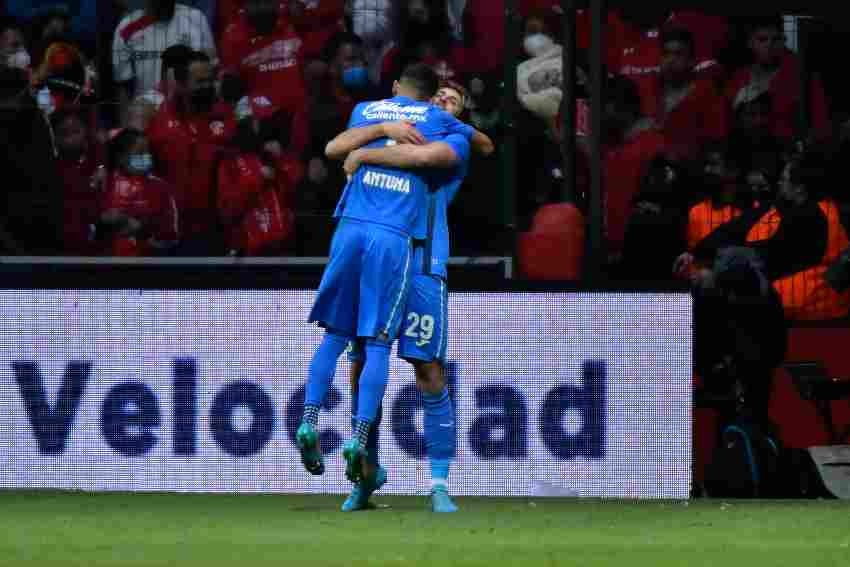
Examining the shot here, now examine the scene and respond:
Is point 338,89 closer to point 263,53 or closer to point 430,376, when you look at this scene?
point 263,53

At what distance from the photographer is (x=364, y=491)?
7.85m

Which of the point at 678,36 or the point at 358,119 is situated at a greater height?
the point at 678,36

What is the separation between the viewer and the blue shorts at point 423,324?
301 inches

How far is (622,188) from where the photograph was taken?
1110 centimetres

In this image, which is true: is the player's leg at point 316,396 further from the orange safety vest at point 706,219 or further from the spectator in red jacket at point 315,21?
the spectator in red jacket at point 315,21

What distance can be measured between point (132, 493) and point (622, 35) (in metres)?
4.48

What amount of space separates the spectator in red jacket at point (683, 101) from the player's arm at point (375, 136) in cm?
403

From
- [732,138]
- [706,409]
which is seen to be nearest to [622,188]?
[732,138]

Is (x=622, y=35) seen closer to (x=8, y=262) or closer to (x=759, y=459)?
(x=759, y=459)

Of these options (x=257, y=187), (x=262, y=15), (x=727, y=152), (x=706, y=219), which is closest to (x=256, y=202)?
(x=257, y=187)

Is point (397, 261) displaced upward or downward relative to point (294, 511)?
upward

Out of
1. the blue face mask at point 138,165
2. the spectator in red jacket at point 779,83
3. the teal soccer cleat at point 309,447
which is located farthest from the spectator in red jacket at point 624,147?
the teal soccer cleat at point 309,447

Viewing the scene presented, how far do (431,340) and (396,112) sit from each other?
950 mm

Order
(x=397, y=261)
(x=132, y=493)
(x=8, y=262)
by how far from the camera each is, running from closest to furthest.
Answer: (x=397, y=261)
(x=132, y=493)
(x=8, y=262)
